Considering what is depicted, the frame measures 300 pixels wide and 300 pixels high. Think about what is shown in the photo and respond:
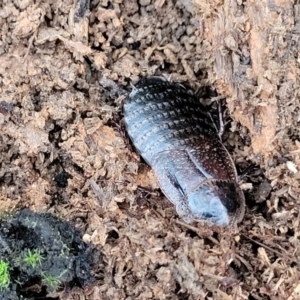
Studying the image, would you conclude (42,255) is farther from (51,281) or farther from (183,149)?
(183,149)

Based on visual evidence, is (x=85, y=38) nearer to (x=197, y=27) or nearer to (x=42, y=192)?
(x=197, y=27)

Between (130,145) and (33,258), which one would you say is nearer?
(33,258)

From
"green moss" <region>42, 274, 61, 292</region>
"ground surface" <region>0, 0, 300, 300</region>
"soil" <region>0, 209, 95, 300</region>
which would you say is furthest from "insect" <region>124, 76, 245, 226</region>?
"green moss" <region>42, 274, 61, 292</region>

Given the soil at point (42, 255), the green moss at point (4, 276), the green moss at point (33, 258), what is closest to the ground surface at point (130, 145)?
the soil at point (42, 255)

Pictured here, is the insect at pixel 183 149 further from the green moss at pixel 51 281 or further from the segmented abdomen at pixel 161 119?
the green moss at pixel 51 281

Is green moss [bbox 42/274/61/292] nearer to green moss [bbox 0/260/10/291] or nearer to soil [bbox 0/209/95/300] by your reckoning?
soil [bbox 0/209/95/300]

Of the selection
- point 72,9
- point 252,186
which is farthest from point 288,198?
point 72,9

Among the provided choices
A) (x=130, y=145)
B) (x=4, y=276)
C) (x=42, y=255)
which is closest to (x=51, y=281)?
(x=42, y=255)
